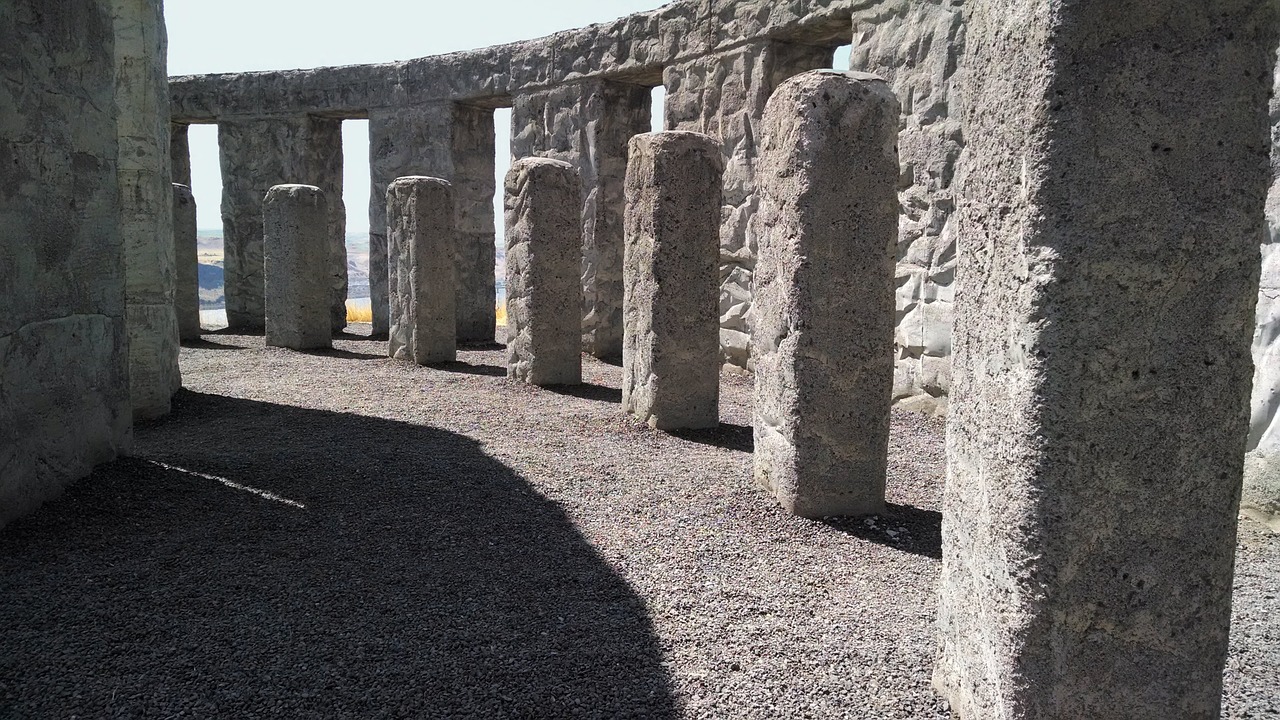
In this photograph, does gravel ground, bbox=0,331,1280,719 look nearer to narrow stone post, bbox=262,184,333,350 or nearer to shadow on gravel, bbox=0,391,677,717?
shadow on gravel, bbox=0,391,677,717

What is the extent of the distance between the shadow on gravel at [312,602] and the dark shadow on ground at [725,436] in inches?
53.7

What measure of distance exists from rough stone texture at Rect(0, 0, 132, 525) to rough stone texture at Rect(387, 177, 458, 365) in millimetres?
4182

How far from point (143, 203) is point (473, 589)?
4.16 m

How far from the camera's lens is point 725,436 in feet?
18.4

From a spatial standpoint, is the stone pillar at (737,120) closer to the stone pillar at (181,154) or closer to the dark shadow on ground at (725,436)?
the dark shadow on ground at (725,436)

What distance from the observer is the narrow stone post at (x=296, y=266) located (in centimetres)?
938

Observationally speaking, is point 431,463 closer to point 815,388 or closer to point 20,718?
point 815,388

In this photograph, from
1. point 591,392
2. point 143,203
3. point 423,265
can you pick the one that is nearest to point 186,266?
point 423,265

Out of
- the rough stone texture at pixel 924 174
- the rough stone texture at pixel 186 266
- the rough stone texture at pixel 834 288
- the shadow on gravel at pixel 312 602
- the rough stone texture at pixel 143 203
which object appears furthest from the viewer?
the rough stone texture at pixel 186 266

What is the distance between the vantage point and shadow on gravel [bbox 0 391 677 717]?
93.6 inches

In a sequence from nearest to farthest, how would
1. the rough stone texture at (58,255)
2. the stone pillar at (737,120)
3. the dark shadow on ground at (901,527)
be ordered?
the rough stone texture at (58,255) → the dark shadow on ground at (901,527) → the stone pillar at (737,120)

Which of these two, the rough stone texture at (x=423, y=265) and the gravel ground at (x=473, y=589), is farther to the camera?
the rough stone texture at (x=423, y=265)

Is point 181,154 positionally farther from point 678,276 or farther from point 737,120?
point 678,276

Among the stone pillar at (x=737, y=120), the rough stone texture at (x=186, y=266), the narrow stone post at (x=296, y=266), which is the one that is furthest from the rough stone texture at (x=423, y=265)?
the rough stone texture at (x=186, y=266)
